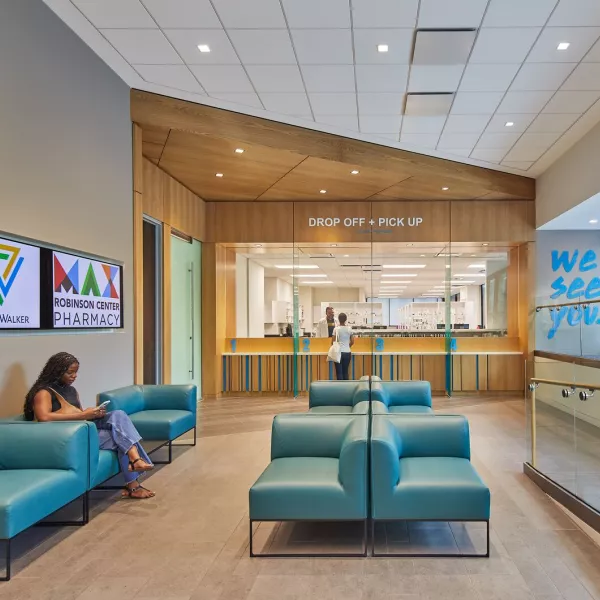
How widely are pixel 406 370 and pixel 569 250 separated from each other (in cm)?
383

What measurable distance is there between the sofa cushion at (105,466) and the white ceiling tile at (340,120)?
497 cm

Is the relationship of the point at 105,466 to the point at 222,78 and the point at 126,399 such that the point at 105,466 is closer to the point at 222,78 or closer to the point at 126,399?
the point at 126,399

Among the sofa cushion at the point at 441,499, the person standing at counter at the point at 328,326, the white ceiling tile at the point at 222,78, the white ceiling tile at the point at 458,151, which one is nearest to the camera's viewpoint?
the sofa cushion at the point at 441,499

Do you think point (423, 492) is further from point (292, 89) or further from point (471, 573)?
point (292, 89)

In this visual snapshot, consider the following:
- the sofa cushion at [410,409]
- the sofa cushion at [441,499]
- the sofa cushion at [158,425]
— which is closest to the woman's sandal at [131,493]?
the sofa cushion at [158,425]

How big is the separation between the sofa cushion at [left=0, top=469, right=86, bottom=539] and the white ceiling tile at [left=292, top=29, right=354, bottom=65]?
169 inches

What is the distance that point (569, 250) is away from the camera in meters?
11.2

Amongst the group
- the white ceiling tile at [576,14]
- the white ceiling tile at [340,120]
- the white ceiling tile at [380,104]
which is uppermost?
the white ceiling tile at [340,120]

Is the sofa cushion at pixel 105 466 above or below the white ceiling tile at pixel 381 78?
below

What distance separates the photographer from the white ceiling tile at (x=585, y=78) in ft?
20.1

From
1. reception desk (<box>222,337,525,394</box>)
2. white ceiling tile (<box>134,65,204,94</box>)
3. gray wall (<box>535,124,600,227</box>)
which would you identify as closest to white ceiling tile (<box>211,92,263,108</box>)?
white ceiling tile (<box>134,65,204,94</box>)

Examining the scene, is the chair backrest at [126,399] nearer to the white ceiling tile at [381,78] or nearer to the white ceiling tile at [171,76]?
the white ceiling tile at [171,76]

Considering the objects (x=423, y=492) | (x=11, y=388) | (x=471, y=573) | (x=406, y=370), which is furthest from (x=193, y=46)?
(x=406, y=370)

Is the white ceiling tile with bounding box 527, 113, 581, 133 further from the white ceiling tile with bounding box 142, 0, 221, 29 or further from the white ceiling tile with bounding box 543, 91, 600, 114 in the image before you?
the white ceiling tile with bounding box 142, 0, 221, 29
